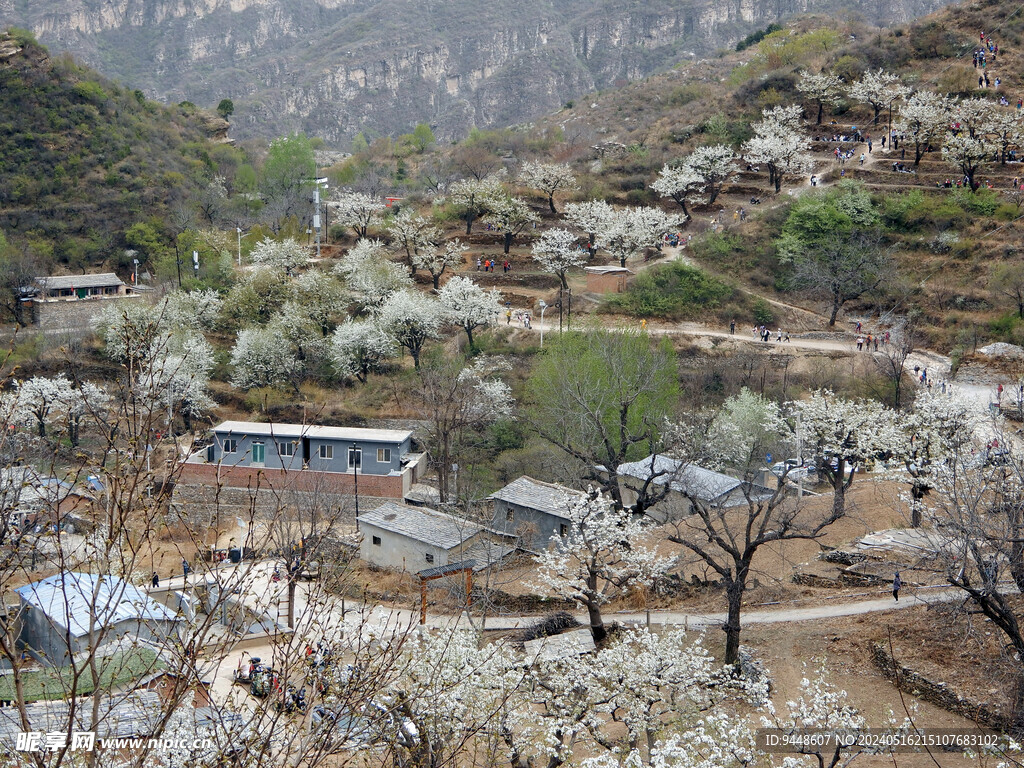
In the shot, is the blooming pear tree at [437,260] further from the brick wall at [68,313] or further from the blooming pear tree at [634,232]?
the brick wall at [68,313]

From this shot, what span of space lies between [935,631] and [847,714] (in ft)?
22.0

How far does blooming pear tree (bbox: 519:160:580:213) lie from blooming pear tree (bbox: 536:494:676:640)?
3707 cm

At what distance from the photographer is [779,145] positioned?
2178 inches

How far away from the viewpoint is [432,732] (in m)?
13.8

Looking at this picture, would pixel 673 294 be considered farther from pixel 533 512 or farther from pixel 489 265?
pixel 533 512

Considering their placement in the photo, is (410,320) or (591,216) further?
(591,216)

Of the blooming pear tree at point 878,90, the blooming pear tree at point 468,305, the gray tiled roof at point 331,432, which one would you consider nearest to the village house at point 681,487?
the gray tiled roof at point 331,432

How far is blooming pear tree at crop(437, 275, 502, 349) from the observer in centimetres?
4625

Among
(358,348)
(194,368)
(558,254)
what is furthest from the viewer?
(558,254)

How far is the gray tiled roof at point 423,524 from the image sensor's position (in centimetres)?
2952

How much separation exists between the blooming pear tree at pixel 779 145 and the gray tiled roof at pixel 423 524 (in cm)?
3287

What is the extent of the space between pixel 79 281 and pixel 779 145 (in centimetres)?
3899

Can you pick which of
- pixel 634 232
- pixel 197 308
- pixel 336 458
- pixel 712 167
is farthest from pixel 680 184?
pixel 336 458

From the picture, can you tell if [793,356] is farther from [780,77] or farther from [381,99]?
[381,99]
